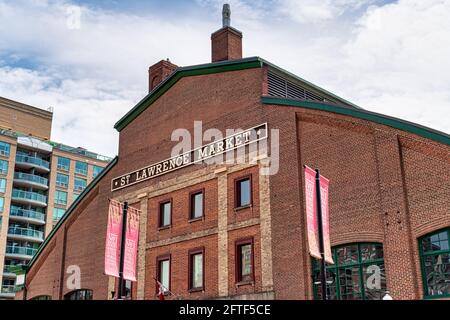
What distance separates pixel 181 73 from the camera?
103 feet

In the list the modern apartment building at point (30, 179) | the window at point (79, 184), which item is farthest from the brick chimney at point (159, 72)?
the window at point (79, 184)

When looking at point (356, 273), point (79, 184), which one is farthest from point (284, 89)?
point (79, 184)

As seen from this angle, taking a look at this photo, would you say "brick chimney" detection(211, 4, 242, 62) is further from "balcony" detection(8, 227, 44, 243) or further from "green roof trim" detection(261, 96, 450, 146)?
"balcony" detection(8, 227, 44, 243)

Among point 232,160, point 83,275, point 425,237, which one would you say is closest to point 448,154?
point 425,237

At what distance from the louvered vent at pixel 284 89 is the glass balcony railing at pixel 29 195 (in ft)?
179

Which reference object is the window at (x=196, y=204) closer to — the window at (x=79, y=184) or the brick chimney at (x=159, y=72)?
the brick chimney at (x=159, y=72)

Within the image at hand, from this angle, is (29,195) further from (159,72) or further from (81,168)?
(159,72)

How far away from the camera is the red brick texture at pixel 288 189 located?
20172 mm

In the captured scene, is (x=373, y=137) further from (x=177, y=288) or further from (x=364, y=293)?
(x=177, y=288)

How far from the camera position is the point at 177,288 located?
28000mm

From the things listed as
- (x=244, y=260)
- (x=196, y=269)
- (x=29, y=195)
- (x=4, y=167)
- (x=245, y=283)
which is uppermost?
(x=4, y=167)

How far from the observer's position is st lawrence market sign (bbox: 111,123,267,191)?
2641 cm

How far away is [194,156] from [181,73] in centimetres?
515

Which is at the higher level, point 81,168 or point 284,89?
point 81,168
